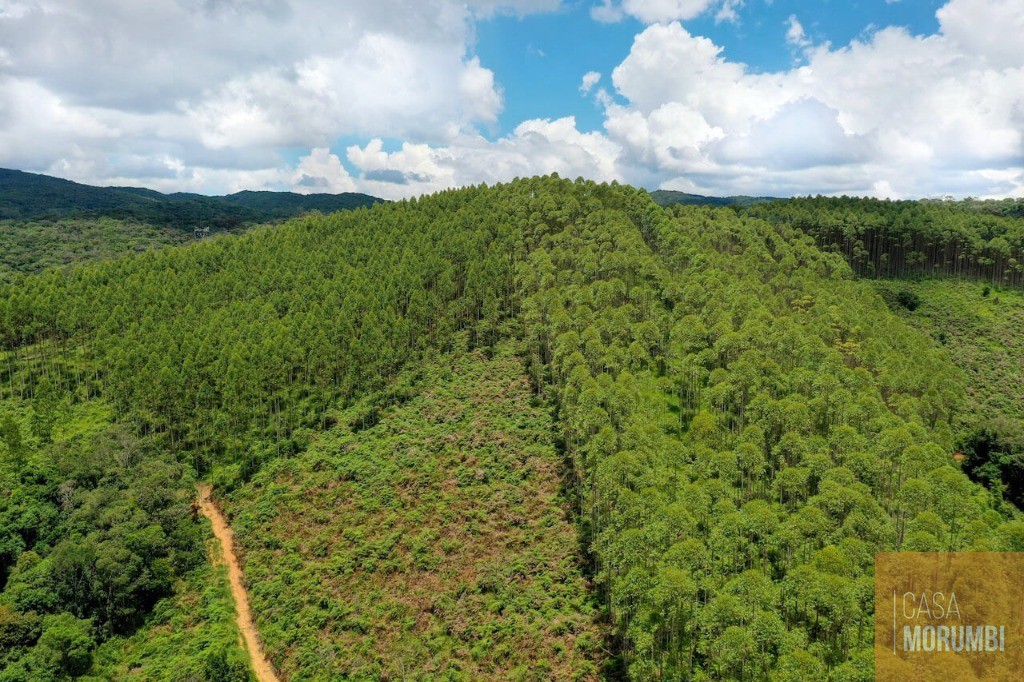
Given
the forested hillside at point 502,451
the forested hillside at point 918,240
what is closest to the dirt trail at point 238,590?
the forested hillside at point 502,451

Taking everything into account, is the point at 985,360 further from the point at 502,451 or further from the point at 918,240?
the point at 502,451

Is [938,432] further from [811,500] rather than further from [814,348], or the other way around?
[811,500]

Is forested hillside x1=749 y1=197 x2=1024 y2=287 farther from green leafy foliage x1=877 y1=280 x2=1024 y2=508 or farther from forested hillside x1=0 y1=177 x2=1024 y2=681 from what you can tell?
forested hillside x1=0 y1=177 x2=1024 y2=681

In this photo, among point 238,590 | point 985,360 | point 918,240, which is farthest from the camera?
point 918,240

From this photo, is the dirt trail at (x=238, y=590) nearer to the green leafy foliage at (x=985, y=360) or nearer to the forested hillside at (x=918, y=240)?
the green leafy foliage at (x=985, y=360)

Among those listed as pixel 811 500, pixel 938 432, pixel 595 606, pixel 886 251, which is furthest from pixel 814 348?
pixel 886 251

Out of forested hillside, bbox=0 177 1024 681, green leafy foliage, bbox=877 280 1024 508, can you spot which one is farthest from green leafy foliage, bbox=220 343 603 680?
green leafy foliage, bbox=877 280 1024 508

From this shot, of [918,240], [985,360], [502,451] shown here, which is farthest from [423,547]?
[918,240]

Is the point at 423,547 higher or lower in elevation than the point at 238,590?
higher
